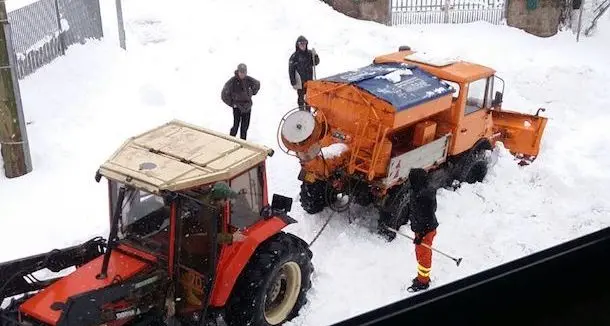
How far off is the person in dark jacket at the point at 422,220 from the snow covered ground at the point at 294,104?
11.5 inches

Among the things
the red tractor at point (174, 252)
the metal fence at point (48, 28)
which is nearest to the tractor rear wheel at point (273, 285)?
the red tractor at point (174, 252)

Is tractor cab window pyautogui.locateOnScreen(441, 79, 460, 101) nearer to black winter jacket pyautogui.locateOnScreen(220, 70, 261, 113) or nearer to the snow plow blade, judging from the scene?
the snow plow blade

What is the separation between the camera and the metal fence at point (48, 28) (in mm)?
9922

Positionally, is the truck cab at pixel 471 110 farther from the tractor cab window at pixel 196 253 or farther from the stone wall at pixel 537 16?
the stone wall at pixel 537 16

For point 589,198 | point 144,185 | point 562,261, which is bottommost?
point 589,198

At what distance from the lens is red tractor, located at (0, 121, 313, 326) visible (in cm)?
471

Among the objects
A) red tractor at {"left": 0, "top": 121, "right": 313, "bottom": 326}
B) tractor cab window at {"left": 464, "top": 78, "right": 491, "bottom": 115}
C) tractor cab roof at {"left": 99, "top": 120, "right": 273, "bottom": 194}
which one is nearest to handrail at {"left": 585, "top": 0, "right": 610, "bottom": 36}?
tractor cab window at {"left": 464, "top": 78, "right": 491, "bottom": 115}

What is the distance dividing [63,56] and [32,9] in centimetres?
100

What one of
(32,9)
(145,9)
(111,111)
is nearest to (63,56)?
(32,9)

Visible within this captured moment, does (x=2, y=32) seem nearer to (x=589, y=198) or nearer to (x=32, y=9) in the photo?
(x=32, y=9)

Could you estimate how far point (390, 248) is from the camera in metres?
7.32

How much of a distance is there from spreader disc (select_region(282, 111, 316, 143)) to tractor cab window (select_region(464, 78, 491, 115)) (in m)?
2.26

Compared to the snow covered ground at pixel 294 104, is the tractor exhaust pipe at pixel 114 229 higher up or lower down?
higher up

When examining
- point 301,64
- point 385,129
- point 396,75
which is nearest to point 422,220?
point 385,129
